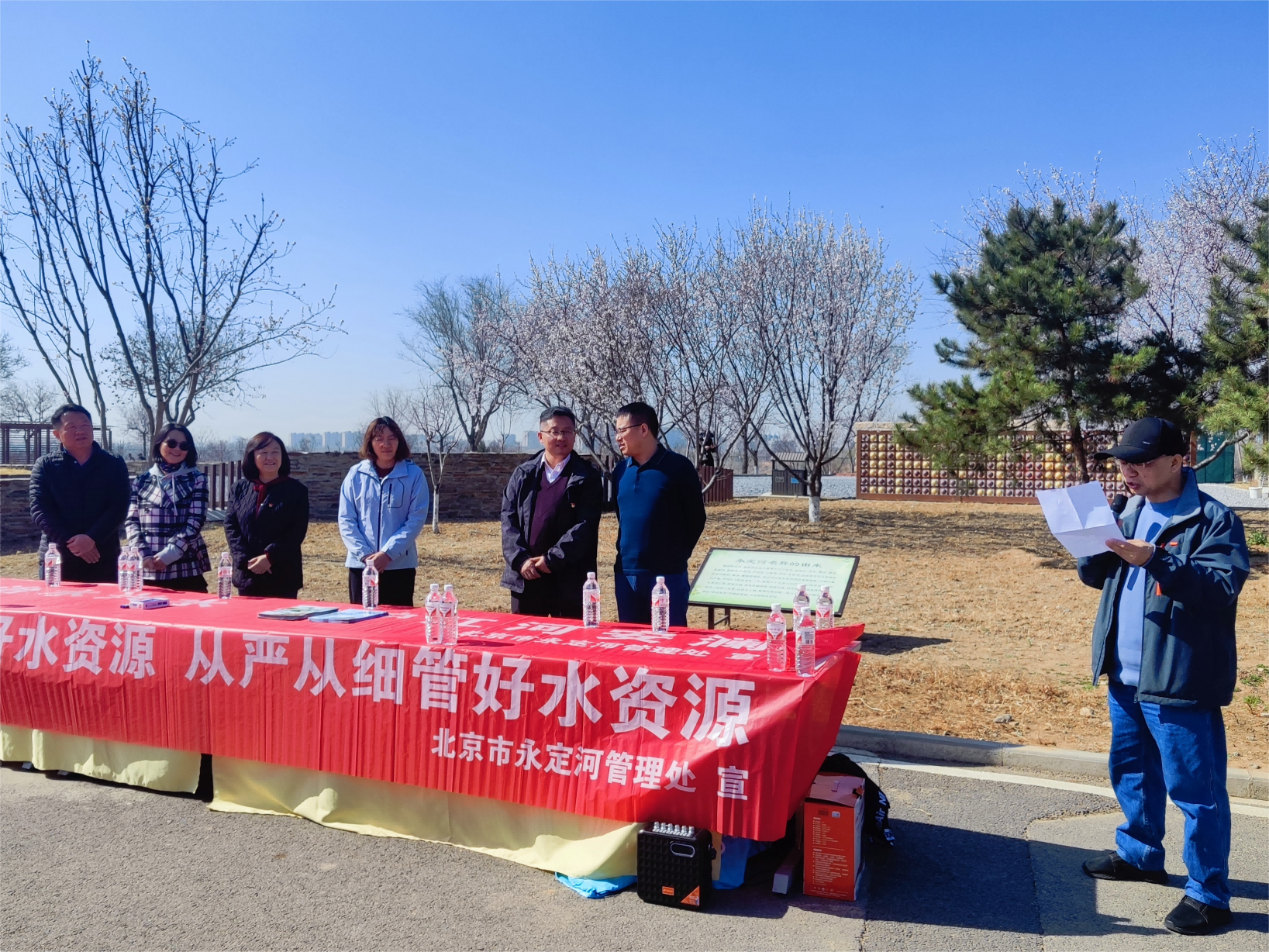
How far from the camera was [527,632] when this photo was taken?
3.90m

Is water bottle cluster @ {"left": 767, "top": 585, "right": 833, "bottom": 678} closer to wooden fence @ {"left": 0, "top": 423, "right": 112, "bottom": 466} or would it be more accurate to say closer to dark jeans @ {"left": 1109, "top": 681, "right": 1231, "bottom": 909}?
dark jeans @ {"left": 1109, "top": 681, "right": 1231, "bottom": 909}

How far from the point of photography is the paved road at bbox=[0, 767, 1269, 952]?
288cm

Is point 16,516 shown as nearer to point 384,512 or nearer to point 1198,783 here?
point 384,512

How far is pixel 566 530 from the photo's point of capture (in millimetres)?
4898

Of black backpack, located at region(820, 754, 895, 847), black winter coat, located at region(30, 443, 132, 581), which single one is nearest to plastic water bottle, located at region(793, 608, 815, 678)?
black backpack, located at region(820, 754, 895, 847)

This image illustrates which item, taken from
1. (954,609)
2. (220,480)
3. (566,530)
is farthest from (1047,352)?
(220,480)

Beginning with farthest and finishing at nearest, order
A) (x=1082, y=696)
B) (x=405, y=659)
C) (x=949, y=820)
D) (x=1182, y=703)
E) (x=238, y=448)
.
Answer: (x=238, y=448) < (x=1082, y=696) < (x=949, y=820) < (x=405, y=659) < (x=1182, y=703)

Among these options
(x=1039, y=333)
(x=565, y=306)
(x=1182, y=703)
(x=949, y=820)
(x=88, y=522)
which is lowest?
(x=949, y=820)

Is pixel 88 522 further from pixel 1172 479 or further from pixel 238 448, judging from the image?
pixel 238 448

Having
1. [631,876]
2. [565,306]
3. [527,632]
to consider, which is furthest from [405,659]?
[565,306]

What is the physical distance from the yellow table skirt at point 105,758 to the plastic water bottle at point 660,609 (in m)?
2.17

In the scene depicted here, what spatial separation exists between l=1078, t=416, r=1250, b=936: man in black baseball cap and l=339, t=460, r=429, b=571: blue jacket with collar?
3626mm

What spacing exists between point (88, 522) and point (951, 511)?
18736 mm

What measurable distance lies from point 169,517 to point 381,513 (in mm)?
1514
